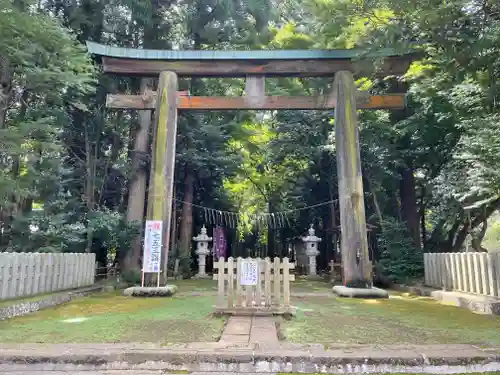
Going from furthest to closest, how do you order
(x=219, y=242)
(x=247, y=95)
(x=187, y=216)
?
(x=219, y=242) < (x=187, y=216) < (x=247, y=95)

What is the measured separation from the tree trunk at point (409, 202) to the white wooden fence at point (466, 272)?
323cm

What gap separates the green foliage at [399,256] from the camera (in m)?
11.6

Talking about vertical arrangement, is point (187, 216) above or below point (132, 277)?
above

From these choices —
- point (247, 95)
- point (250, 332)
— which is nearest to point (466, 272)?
point (250, 332)

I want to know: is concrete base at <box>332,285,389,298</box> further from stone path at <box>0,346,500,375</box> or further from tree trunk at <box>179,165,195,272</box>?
tree trunk at <box>179,165,195,272</box>

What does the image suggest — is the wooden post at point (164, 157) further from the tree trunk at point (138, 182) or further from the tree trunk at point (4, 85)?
the tree trunk at point (138, 182)

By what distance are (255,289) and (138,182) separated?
8.84 metres

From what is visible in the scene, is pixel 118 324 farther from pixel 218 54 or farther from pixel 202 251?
pixel 202 251

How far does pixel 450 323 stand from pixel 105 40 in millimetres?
13934

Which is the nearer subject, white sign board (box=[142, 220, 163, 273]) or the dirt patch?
the dirt patch

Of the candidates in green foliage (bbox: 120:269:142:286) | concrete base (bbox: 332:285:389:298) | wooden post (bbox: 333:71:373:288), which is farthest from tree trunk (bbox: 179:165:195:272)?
concrete base (bbox: 332:285:389:298)

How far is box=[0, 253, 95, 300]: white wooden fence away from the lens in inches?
269

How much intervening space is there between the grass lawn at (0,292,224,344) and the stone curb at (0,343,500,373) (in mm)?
542

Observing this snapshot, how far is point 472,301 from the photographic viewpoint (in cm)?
676
